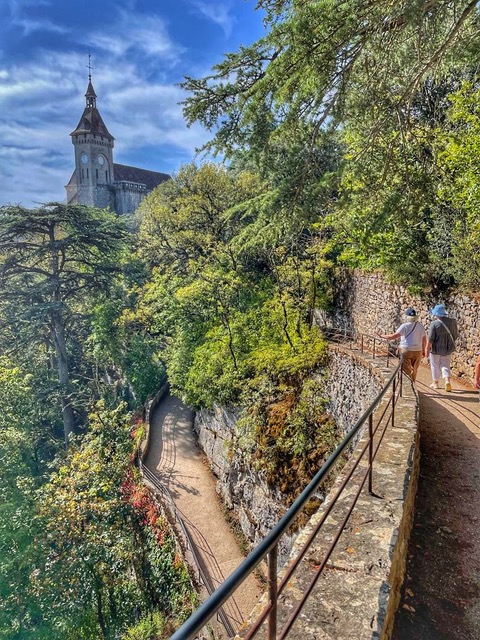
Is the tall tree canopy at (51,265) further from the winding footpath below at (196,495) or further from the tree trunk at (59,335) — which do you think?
the winding footpath below at (196,495)

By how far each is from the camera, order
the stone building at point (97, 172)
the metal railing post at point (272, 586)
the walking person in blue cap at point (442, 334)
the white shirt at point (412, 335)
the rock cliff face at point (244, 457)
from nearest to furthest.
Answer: the metal railing post at point (272, 586) → the walking person in blue cap at point (442, 334) → the white shirt at point (412, 335) → the rock cliff face at point (244, 457) → the stone building at point (97, 172)

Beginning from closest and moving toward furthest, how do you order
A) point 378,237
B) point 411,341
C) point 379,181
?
1. point 379,181
2. point 411,341
3. point 378,237

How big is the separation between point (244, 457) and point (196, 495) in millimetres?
3285

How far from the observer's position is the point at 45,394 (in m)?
20.1

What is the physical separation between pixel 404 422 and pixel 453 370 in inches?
214

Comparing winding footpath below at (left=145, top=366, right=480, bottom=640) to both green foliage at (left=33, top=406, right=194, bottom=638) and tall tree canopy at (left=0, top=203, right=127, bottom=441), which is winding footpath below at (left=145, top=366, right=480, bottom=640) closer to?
green foliage at (left=33, top=406, right=194, bottom=638)

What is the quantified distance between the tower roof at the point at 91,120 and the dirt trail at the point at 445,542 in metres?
61.3

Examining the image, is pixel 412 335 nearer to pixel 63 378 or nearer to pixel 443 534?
pixel 443 534

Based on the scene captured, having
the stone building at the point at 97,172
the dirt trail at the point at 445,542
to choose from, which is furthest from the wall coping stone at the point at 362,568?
the stone building at the point at 97,172

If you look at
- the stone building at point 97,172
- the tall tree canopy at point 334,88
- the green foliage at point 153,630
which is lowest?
the green foliage at point 153,630

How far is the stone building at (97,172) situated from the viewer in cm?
5500

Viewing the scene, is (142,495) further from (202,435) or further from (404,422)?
(404,422)

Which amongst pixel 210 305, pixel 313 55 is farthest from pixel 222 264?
pixel 313 55

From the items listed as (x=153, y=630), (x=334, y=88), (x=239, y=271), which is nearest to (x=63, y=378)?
(x=239, y=271)
